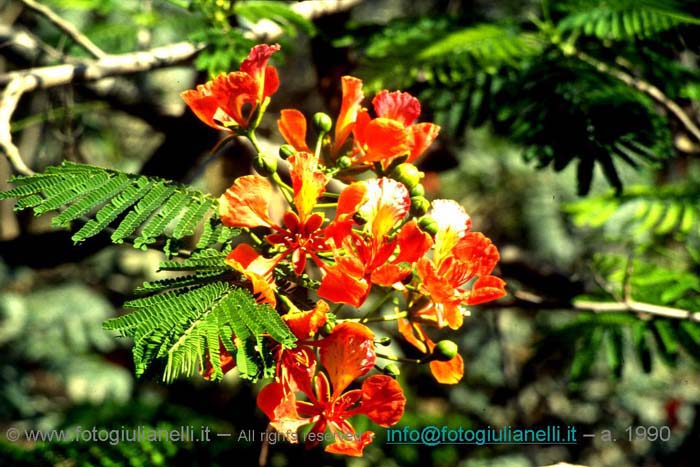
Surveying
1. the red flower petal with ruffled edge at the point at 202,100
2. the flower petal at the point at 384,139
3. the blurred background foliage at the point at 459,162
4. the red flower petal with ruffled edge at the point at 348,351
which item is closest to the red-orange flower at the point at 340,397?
the red flower petal with ruffled edge at the point at 348,351

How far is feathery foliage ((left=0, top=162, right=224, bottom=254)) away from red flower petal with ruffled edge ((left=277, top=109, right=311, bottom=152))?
19 cm

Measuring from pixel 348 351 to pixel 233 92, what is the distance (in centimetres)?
46

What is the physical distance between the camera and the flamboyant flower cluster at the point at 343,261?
1025 millimetres

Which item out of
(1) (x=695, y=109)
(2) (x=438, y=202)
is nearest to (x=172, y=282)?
(2) (x=438, y=202)

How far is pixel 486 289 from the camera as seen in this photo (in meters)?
1.11

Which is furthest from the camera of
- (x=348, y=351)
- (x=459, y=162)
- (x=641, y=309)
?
(x=459, y=162)

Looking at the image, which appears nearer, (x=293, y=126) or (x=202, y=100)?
(x=202, y=100)

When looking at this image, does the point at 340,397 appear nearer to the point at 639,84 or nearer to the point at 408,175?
the point at 408,175

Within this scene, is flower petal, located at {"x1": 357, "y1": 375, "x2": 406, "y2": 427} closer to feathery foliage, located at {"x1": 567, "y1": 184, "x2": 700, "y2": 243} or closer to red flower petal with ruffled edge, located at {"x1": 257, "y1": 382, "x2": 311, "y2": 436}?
red flower petal with ruffled edge, located at {"x1": 257, "y1": 382, "x2": 311, "y2": 436}

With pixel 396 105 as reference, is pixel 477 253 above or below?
below

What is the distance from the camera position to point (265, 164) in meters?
1.13

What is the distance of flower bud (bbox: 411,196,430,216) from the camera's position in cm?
119

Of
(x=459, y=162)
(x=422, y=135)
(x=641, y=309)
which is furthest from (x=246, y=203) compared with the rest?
(x=459, y=162)

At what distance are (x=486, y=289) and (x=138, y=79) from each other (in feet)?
11.8
